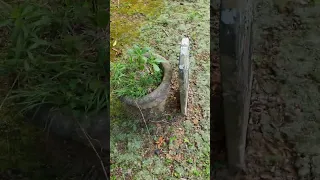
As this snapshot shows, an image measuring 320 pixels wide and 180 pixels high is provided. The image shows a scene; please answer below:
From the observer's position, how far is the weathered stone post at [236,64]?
1.48 metres

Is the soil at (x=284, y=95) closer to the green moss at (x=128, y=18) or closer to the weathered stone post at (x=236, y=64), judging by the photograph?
the weathered stone post at (x=236, y=64)

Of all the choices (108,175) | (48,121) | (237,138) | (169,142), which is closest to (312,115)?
(237,138)

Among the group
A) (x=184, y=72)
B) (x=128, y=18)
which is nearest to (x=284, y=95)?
(x=184, y=72)

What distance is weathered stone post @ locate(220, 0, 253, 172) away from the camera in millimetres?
1480

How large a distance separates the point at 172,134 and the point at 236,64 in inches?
33.5

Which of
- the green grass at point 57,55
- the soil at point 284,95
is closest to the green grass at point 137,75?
the green grass at point 57,55

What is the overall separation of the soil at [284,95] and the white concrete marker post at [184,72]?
33 centimetres

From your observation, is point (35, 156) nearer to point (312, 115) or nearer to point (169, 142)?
point (169, 142)

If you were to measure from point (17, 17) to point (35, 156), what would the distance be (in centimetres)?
81

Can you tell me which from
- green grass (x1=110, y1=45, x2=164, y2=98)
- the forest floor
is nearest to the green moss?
the forest floor

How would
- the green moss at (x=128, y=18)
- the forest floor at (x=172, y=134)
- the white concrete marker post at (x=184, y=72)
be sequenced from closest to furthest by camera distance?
1. the white concrete marker post at (x=184, y=72)
2. the forest floor at (x=172, y=134)
3. the green moss at (x=128, y=18)

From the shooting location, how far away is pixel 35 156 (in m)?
2.20

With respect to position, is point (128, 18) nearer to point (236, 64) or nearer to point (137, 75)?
point (137, 75)

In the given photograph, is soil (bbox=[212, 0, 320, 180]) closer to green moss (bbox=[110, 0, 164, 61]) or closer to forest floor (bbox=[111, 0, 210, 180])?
forest floor (bbox=[111, 0, 210, 180])
